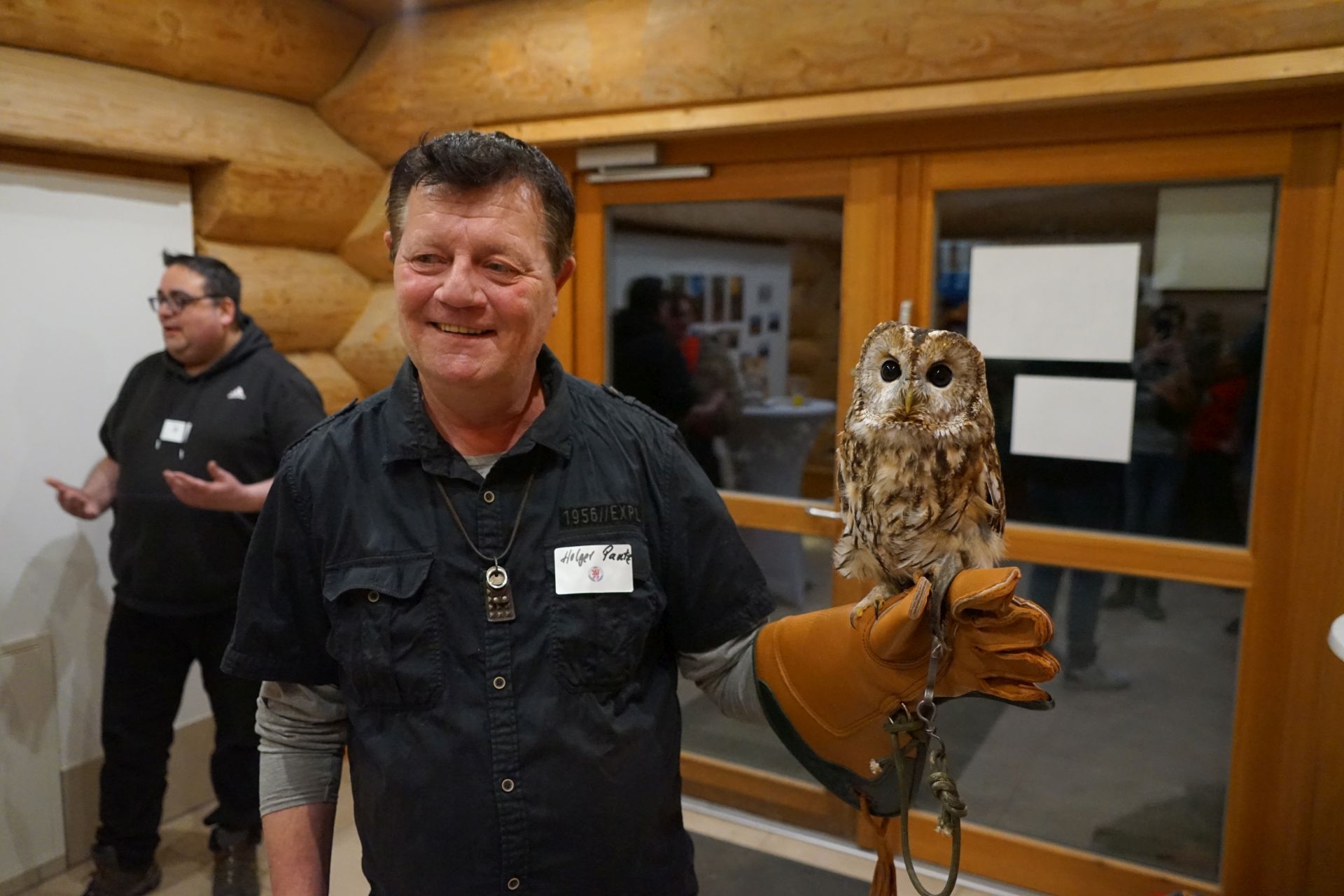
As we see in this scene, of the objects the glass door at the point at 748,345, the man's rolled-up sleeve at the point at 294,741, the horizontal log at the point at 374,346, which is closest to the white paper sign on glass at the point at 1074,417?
the glass door at the point at 748,345

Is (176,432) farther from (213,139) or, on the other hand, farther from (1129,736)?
(1129,736)

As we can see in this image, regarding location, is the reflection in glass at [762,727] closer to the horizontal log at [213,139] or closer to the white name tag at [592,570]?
the white name tag at [592,570]

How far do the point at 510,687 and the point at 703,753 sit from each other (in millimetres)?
2142

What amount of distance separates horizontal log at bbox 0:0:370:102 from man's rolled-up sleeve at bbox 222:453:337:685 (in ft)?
6.42

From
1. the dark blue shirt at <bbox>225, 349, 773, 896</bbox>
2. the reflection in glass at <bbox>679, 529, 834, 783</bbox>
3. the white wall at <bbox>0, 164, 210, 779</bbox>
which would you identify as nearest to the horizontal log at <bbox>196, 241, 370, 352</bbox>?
the white wall at <bbox>0, 164, 210, 779</bbox>

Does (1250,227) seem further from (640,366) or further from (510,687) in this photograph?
(510,687)

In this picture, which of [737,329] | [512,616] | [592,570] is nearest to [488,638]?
[512,616]

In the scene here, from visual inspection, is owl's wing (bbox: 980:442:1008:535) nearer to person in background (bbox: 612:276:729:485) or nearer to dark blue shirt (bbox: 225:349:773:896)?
dark blue shirt (bbox: 225:349:773:896)

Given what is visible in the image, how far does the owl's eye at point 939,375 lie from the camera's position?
45.3 inches

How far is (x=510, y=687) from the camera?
1.11 meters

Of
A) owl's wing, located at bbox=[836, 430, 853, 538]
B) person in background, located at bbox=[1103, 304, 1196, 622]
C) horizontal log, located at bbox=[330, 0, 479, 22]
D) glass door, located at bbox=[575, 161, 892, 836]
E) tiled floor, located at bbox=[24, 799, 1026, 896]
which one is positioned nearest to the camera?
owl's wing, located at bbox=[836, 430, 853, 538]

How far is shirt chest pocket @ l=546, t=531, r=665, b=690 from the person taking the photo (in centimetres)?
112

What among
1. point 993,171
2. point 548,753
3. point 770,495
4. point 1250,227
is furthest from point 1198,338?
point 548,753

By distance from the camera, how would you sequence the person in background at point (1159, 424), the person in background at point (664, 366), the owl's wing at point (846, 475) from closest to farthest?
1. the owl's wing at point (846, 475)
2. the person in background at point (1159, 424)
3. the person in background at point (664, 366)
